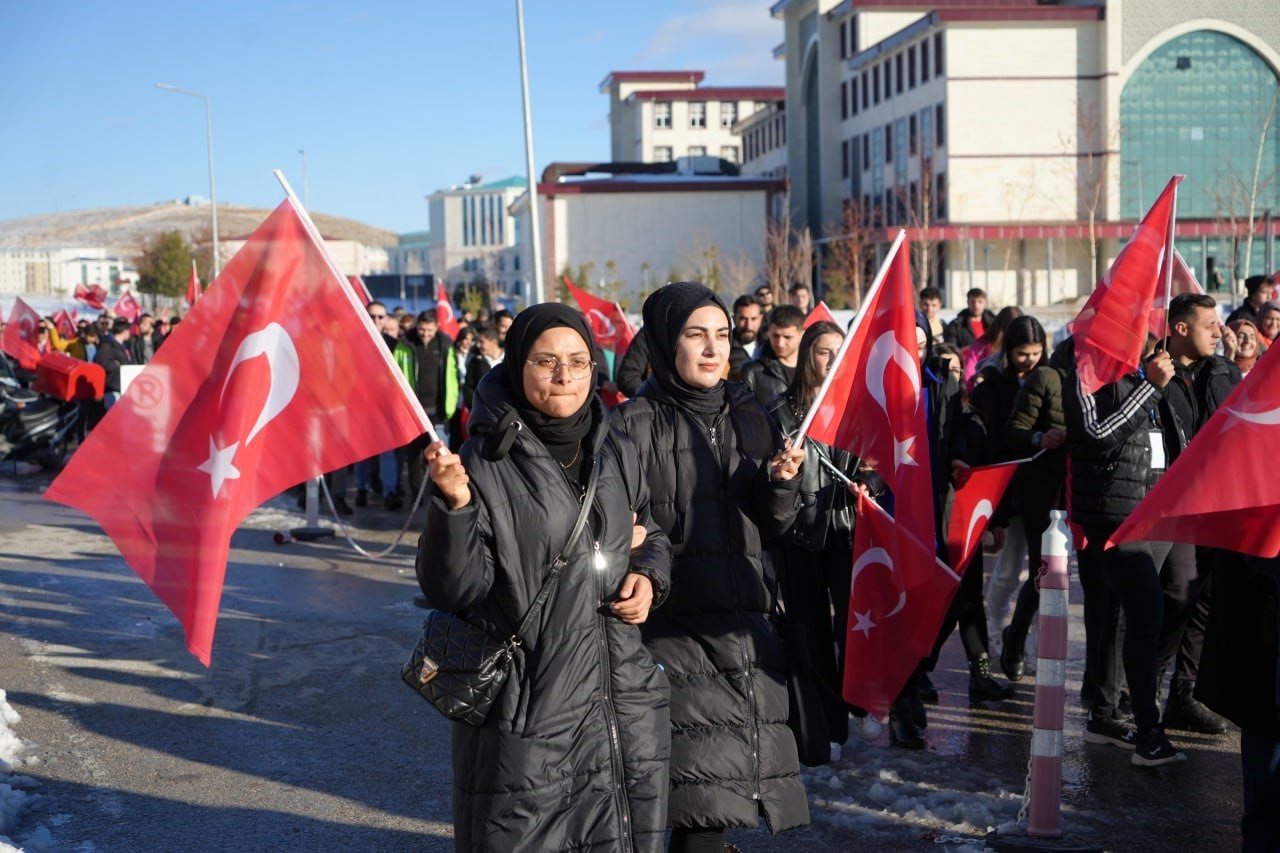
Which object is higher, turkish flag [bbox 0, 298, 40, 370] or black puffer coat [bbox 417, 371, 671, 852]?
turkish flag [bbox 0, 298, 40, 370]

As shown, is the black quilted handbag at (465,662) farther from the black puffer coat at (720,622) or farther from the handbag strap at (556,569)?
the black puffer coat at (720,622)

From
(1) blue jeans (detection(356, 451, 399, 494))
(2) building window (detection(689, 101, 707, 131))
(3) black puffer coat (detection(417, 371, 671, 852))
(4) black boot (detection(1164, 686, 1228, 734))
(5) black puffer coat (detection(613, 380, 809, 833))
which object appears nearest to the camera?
(3) black puffer coat (detection(417, 371, 671, 852))

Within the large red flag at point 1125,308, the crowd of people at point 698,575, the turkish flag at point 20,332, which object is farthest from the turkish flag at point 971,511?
the turkish flag at point 20,332

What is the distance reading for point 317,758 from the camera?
6.92 m

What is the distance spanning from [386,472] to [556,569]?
490 inches

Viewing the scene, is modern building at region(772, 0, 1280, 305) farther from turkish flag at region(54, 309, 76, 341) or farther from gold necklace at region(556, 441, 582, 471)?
gold necklace at region(556, 441, 582, 471)

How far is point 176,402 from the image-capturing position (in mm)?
4418

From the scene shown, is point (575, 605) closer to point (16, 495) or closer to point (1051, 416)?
point (1051, 416)

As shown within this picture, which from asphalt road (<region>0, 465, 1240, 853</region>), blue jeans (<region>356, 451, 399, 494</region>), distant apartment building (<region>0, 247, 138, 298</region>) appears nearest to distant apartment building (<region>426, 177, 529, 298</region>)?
distant apartment building (<region>0, 247, 138, 298</region>)

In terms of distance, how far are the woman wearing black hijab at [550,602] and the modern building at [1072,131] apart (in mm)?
56584

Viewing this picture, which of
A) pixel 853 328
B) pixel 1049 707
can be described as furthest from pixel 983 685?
pixel 853 328

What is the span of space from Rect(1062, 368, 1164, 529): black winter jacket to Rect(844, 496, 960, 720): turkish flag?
115 centimetres

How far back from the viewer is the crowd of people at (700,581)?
3.75 meters

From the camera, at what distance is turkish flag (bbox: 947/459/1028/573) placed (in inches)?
294
